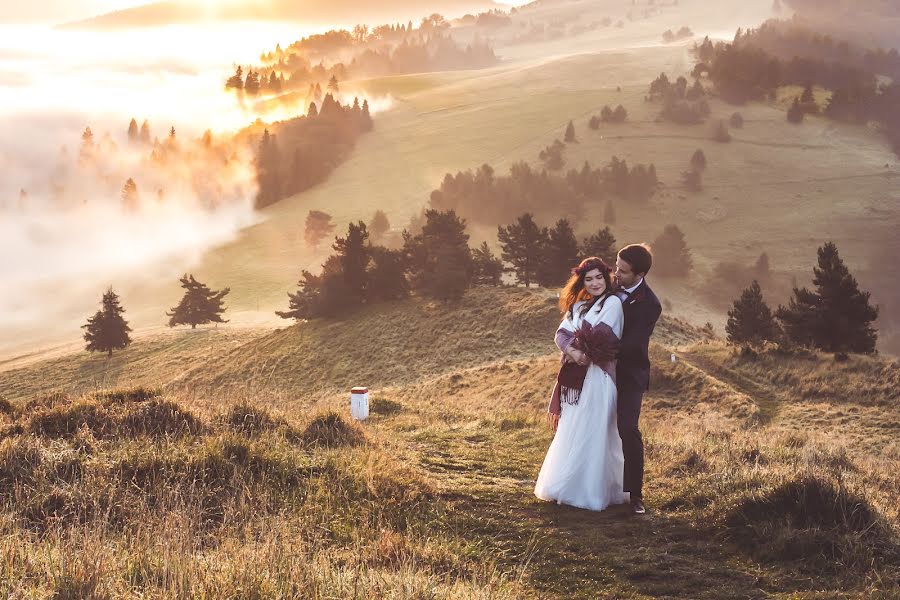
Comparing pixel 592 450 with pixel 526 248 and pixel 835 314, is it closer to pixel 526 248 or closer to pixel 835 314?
pixel 835 314

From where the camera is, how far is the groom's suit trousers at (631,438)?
839 centimetres

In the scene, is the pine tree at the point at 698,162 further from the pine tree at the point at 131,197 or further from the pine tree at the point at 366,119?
the pine tree at the point at 131,197

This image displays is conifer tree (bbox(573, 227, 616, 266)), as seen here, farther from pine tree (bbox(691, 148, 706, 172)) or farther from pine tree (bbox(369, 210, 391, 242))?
pine tree (bbox(691, 148, 706, 172))

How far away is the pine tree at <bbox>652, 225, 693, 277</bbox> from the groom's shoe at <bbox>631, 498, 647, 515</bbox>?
9639cm

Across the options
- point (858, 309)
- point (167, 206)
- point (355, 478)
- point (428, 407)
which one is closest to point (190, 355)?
point (428, 407)

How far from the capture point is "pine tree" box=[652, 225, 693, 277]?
10138cm

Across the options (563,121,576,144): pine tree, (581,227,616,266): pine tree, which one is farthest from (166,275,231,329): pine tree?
(563,121,576,144): pine tree

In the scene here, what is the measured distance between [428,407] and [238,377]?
120 ft

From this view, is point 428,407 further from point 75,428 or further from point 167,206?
point 167,206

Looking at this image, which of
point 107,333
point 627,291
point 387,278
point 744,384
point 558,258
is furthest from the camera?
point 107,333

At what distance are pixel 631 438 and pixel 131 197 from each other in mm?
173621

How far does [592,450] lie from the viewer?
337 inches

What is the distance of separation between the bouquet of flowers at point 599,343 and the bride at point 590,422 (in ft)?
0.04

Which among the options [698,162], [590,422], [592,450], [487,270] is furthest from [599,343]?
[698,162]
